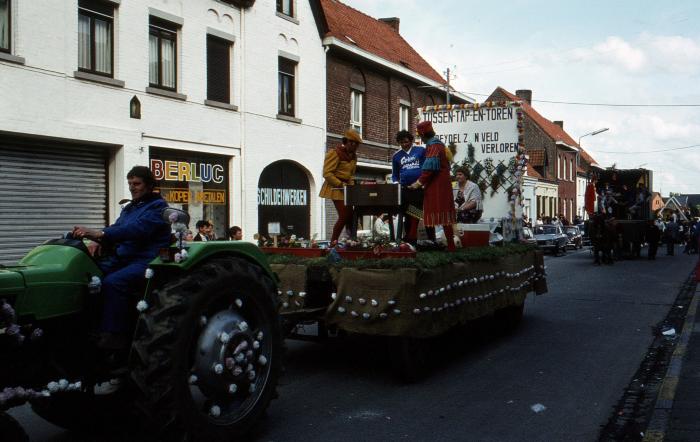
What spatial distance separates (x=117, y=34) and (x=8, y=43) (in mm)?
2639

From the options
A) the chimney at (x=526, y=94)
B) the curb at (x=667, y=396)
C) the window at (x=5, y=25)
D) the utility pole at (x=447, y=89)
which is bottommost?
the curb at (x=667, y=396)

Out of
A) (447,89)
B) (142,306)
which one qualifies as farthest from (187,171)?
A: (447,89)

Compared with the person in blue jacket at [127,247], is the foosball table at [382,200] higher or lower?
higher

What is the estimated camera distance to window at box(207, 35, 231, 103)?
18000 millimetres

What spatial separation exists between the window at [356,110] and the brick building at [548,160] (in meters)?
29.0

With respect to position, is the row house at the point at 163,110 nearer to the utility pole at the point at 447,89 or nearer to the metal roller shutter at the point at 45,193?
the metal roller shutter at the point at 45,193

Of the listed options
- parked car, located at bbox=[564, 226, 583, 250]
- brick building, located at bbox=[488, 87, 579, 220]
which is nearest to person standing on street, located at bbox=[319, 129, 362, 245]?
parked car, located at bbox=[564, 226, 583, 250]

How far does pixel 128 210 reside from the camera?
15.9 ft

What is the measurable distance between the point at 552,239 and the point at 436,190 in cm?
2250

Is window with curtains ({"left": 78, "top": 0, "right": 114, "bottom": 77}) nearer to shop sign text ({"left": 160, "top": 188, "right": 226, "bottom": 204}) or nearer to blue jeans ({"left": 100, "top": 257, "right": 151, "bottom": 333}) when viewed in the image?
shop sign text ({"left": 160, "top": 188, "right": 226, "bottom": 204})

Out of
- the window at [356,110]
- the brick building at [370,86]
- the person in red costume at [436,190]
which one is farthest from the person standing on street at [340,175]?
the window at [356,110]

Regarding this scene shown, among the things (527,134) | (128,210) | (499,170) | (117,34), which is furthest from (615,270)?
(527,134)

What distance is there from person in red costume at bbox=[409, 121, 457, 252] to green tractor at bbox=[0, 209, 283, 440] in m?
3.31

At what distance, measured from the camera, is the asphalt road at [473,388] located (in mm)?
5156
